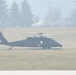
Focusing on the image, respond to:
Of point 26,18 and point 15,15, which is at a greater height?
point 15,15

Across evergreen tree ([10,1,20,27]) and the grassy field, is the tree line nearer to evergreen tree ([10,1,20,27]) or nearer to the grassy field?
evergreen tree ([10,1,20,27])

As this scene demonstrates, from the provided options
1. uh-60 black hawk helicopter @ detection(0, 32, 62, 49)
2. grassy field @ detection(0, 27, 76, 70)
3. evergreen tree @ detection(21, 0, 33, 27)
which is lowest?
evergreen tree @ detection(21, 0, 33, 27)

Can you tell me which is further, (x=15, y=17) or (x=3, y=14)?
(x=15, y=17)

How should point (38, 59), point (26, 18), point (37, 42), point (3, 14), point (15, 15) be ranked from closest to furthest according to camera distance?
1. point (38, 59)
2. point (37, 42)
3. point (3, 14)
4. point (26, 18)
5. point (15, 15)

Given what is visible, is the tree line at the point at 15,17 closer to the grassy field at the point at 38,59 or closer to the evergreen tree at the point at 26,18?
the evergreen tree at the point at 26,18

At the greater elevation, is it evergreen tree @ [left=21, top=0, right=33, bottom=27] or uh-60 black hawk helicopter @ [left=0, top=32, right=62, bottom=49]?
uh-60 black hawk helicopter @ [left=0, top=32, right=62, bottom=49]

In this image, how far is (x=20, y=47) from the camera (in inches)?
1545

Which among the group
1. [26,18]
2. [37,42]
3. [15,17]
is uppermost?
[37,42]

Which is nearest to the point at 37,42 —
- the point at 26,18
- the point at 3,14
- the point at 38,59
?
the point at 38,59

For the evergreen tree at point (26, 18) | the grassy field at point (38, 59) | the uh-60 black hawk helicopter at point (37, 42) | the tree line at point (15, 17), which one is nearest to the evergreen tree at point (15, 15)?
the tree line at point (15, 17)

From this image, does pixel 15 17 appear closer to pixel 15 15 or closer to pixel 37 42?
pixel 15 15

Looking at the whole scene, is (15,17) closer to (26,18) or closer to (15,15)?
(15,15)

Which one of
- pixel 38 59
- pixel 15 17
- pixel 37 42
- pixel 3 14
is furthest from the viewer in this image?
pixel 15 17

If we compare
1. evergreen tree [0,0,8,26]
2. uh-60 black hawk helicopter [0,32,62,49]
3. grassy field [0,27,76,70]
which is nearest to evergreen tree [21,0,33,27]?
evergreen tree [0,0,8,26]
